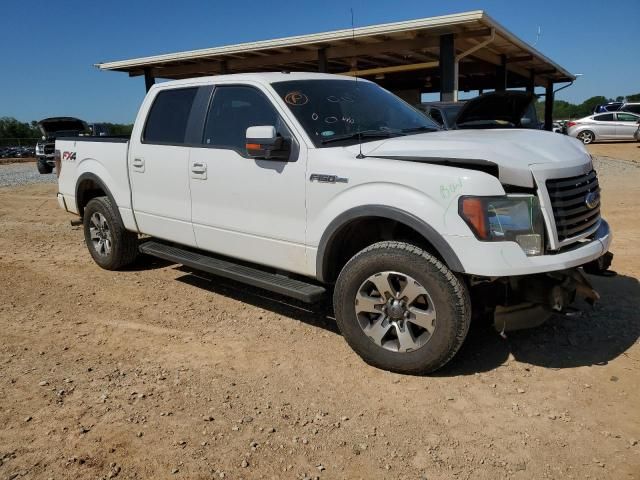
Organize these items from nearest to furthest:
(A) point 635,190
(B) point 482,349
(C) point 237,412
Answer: (C) point 237,412
(B) point 482,349
(A) point 635,190

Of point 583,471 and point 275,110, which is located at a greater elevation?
point 275,110

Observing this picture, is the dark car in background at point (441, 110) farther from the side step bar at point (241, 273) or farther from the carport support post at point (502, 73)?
the carport support post at point (502, 73)

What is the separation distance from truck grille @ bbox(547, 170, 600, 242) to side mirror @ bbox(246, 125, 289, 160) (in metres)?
1.83

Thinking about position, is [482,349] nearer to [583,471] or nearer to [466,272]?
[466,272]

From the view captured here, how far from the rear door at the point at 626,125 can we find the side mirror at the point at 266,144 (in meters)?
26.1

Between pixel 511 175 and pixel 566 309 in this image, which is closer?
pixel 511 175

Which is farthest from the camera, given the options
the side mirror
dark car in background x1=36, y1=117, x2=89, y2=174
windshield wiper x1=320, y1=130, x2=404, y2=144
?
dark car in background x1=36, y1=117, x2=89, y2=174

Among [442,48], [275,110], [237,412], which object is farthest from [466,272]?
[442,48]

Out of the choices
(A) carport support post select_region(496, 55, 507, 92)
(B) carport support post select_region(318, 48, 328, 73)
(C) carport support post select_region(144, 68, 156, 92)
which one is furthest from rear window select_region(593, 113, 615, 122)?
(C) carport support post select_region(144, 68, 156, 92)

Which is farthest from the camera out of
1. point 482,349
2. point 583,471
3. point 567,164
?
point 482,349

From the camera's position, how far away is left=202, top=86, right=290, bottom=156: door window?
4.39m

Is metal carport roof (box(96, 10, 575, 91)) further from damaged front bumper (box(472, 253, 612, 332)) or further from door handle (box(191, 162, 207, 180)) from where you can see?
damaged front bumper (box(472, 253, 612, 332))

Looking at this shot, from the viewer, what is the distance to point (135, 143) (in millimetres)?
5520

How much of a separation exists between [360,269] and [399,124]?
60.2 inches
